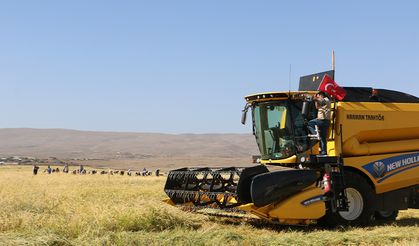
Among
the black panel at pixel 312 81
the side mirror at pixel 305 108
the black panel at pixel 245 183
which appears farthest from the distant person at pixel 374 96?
the black panel at pixel 245 183

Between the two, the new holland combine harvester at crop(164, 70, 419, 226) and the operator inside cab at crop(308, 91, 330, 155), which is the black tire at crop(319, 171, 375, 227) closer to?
the new holland combine harvester at crop(164, 70, 419, 226)

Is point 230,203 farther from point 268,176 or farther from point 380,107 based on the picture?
point 380,107

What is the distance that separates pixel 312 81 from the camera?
12227 mm

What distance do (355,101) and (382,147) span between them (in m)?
1.19

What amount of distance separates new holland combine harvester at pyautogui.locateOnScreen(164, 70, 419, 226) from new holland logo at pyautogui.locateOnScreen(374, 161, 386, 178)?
2 centimetres

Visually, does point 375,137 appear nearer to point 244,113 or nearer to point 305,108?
point 305,108

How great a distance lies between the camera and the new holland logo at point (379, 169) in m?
11.1

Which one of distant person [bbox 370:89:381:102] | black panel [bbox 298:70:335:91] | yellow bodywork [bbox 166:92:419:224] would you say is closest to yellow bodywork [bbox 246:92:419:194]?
yellow bodywork [bbox 166:92:419:224]

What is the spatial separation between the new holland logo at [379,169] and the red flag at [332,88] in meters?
1.63

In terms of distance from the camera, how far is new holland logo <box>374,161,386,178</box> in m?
11.1

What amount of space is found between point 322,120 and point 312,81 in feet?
6.04

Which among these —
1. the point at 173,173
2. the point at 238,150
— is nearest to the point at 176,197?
the point at 173,173

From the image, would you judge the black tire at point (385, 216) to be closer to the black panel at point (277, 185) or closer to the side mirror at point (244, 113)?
the black panel at point (277, 185)

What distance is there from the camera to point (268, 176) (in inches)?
375
